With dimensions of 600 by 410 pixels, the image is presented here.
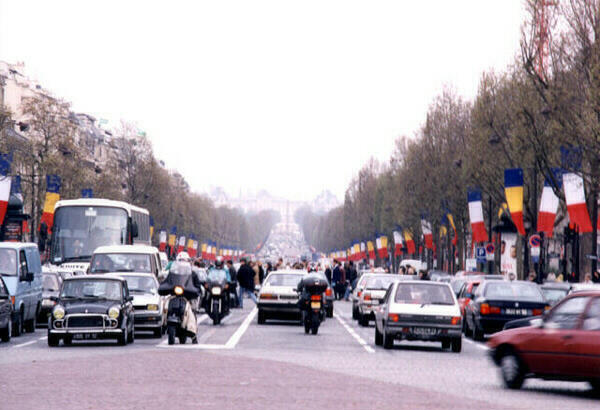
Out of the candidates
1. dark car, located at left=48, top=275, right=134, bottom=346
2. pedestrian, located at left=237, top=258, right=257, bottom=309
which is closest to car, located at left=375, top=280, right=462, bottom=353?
dark car, located at left=48, top=275, right=134, bottom=346

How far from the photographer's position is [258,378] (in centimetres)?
1772

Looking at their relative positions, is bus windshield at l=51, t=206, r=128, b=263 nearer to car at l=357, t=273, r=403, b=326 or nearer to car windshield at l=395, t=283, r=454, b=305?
car at l=357, t=273, r=403, b=326

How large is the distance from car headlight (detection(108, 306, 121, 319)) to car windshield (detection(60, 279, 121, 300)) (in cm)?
62

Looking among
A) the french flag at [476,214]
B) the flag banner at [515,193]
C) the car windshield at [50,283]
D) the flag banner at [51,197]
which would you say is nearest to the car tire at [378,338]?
the car windshield at [50,283]

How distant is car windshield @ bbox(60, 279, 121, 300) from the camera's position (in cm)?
2653

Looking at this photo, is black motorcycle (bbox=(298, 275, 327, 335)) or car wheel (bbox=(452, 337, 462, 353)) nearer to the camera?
car wheel (bbox=(452, 337, 462, 353))

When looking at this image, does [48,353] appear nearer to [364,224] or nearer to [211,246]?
[364,224]

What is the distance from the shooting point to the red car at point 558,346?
53.7 ft

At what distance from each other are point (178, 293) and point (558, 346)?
1075 centimetres

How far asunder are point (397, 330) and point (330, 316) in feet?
60.0

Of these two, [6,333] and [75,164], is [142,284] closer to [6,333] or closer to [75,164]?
[6,333]

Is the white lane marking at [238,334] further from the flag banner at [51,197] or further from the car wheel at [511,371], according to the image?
the flag banner at [51,197]

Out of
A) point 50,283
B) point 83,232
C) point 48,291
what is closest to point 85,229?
point 83,232

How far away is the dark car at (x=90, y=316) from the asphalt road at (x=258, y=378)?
1.01 feet
